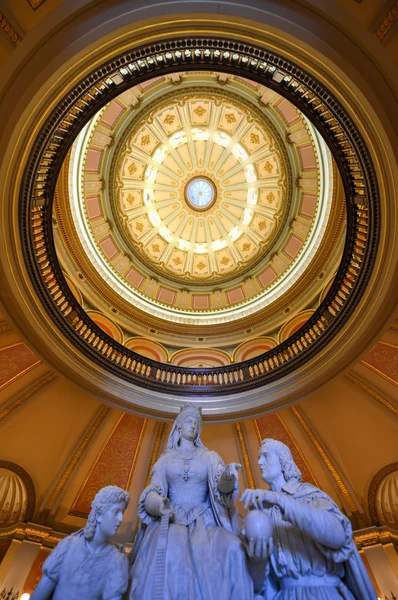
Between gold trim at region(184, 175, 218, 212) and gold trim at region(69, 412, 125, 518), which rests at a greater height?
gold trim at region(184, 175, 218, 212)

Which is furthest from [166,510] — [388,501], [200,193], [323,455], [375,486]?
[200,193]

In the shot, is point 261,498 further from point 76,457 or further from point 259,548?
point 76,457

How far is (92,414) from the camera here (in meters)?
8.77

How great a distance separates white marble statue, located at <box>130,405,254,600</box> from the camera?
1.98m

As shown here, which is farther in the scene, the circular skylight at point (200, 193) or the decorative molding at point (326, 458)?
the circular skylight at point (200, 193)

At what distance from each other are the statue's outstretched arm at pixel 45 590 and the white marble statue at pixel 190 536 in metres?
0.55

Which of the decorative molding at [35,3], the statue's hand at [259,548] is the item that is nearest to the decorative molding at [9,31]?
the decorative molding at [35,3]

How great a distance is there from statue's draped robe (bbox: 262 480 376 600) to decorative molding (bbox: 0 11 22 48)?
5.15 metres

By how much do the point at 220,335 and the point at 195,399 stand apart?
17.2ft

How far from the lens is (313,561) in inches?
85.0

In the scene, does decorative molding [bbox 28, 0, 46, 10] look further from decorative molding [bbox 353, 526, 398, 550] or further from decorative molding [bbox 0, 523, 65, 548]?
decorative molding [bbox 353, 526, 398, 550]

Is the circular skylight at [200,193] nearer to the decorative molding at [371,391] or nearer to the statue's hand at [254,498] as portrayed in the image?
the decorative molding at [371,391]

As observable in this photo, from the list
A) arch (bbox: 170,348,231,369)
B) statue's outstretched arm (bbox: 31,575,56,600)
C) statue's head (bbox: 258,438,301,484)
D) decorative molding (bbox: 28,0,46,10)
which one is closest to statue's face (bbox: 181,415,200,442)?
statue's head (bbox: 258,438,301,484)

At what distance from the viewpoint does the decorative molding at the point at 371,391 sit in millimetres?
7707
